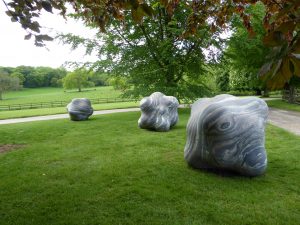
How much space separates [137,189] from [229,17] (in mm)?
3358

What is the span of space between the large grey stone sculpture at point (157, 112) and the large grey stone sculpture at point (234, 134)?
6.66 meters

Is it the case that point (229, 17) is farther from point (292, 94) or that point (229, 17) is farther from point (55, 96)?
point (55, 96)

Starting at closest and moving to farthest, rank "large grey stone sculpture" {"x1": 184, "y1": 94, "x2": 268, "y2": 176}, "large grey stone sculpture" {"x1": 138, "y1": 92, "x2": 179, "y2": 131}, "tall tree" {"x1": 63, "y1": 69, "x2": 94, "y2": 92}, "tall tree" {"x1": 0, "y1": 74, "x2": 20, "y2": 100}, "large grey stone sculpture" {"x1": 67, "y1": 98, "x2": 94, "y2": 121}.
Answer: "large grey stone sculpture" {"x1": 184, "y1": 94, "x2": 268, "y2": 176} → "large grey stone sculpture" {"x1": 138, "y1": 92, "x2": 179, "y2": 131} → "large grey stone sculpture" {"x1": 67, "y1": 98, "x2": 94, "y2": 121} → "tall tree" {"x1": 0, "y1": 74, "x2": 20, "y2": 100} → "tall tree" {"x1": 63, "y1": 69, "x2": 94, "y2": 92}

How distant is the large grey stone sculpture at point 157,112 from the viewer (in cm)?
1338

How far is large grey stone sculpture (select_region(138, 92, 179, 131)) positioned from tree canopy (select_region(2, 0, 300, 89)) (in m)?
8.36

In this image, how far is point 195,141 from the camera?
6.92m

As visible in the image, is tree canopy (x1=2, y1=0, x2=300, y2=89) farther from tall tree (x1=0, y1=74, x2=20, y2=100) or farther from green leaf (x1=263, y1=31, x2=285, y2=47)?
tall tree (x1=0, y1=74, x2=20, y2=100)

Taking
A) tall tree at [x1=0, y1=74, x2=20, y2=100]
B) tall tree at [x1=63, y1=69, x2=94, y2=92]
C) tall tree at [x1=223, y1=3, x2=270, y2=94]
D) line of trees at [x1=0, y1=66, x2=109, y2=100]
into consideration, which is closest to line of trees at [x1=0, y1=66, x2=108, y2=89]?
line of trees at [x1=0, y1=66, x2=109, y2=100]

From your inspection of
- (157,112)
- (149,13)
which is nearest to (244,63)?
(157,112)

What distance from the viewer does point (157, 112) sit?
44.4 feet

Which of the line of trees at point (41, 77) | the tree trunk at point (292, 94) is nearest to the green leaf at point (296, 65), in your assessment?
the tree trunk at point (292, 94)

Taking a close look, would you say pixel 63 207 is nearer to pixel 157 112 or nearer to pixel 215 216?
pixel 215 216

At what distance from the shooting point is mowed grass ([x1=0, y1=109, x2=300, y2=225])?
4.82 meters

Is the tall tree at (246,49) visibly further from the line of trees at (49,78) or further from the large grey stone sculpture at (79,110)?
the line of trees at (49,78)
